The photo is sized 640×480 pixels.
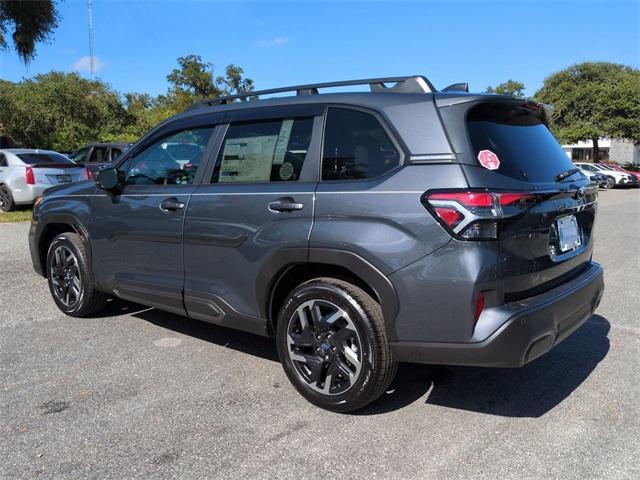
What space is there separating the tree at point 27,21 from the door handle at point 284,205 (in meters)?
20.6

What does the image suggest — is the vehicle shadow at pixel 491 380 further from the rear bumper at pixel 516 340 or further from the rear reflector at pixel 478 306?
the rear reflector at pixel 478 306

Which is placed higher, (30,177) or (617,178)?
(30,177)

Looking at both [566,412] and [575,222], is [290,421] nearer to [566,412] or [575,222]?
[566,412]

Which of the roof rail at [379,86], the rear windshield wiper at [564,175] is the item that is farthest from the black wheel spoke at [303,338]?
the rear windshield wiper at [564,175]

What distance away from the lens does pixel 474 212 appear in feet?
9.15

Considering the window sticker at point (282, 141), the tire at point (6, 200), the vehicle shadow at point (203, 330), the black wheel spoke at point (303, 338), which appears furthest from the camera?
the tire at point (6, 200)

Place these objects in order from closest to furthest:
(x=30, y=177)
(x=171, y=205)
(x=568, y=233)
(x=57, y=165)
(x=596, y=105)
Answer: (x=568, y=233)
(x=171, y=205)
(x=30, y=177)
(x=57, y=165)
(x=596, y=105)

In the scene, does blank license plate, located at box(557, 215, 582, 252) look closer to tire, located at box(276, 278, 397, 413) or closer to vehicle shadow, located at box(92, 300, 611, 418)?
vehicle shadow, located at box(92, 300, 611, 418)

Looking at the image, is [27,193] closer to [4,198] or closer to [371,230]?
[4,198]

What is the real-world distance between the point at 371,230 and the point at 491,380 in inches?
63.3

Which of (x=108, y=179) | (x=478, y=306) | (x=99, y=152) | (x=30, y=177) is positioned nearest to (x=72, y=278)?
(x=108, y=179)

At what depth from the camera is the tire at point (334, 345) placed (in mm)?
3148

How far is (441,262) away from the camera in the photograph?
9.41 feet

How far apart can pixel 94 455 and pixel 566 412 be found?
8.93ft
